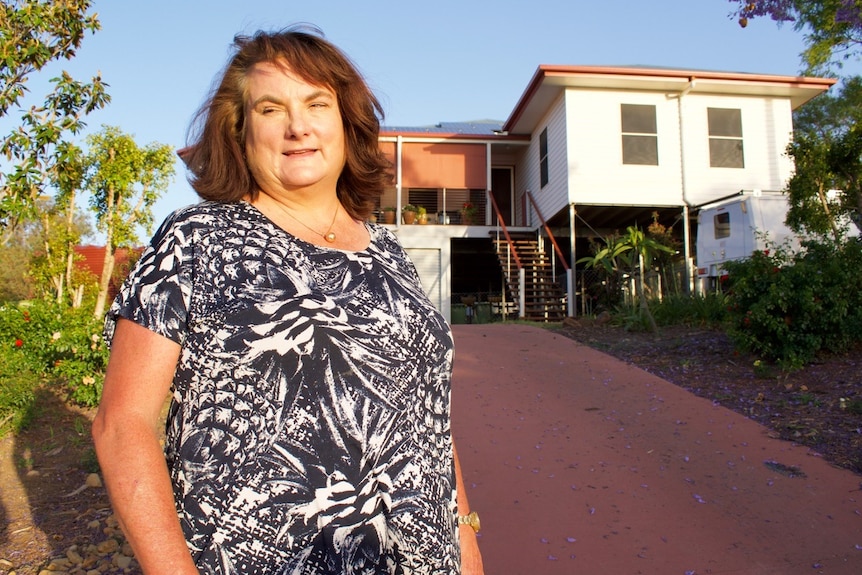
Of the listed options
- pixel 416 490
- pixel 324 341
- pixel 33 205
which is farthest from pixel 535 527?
pixel 33 205

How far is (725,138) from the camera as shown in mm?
15984

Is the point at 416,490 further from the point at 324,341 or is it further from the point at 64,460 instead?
the point at 64,460

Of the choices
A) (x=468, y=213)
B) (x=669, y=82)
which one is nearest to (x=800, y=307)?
(x=669, y=82)

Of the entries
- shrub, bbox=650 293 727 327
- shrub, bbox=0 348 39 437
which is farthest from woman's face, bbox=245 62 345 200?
shrub, bbox=650 293 727 327

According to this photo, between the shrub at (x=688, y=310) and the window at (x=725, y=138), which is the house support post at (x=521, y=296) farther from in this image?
the window at (x=725, y=138)

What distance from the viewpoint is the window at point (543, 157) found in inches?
692

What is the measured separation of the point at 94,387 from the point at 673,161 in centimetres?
1349

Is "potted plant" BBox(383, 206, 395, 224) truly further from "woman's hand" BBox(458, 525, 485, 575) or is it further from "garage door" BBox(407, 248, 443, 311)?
"woman's hand" BBox(458, 525, 485, 575)

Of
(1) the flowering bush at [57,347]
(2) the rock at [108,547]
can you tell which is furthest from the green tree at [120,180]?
(2) the rock at [108,547]

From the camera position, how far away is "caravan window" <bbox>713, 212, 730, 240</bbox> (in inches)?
542

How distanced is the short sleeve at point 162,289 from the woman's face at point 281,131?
0.93 feet

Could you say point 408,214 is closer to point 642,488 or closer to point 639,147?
point 639,147

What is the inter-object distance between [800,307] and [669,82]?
381 inches

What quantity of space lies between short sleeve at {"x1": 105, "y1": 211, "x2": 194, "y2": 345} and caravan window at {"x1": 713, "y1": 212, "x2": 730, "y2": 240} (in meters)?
13.9
